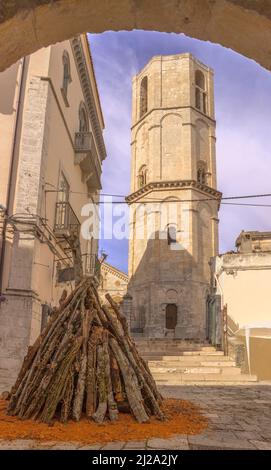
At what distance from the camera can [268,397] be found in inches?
352

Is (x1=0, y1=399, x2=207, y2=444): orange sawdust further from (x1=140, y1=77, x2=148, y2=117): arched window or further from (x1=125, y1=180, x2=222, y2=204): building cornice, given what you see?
(x1=140, y1=77, x2=148, y2=117): arched window

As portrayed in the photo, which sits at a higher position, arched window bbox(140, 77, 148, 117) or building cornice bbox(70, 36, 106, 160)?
arched window bbox(140, 77, 148, 117)

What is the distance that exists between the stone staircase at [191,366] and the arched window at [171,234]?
1397 cm

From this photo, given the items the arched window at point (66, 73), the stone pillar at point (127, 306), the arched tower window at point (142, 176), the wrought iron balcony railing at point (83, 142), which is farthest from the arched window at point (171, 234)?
the arched window at point (66, 73)

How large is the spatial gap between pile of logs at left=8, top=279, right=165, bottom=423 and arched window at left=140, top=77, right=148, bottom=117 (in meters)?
33.8

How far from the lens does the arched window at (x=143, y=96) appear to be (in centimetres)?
3775

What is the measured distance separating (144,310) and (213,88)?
2104cm

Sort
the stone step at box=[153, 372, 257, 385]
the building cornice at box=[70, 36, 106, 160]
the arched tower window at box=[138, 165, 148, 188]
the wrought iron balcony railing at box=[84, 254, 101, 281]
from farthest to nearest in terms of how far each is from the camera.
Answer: the arched tower window at box=[138, 165, 148, 188], the wrought iron balcony railing at box=[84, 254, 101, 281], the building cornice at box=[70, 36, 106, 160], the stone step at box=[153, 372, 257, 385]

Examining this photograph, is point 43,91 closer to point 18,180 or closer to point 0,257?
point 18,180

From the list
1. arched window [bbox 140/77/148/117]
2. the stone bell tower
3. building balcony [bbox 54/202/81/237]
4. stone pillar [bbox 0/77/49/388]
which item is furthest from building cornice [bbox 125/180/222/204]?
stone pillar [bbox 0/77/49/388]

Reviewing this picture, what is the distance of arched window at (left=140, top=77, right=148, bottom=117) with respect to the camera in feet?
124

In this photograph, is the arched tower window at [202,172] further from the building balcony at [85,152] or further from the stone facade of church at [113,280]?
the building balcony at [85,152]

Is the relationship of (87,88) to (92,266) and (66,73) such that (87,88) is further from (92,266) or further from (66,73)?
(92,266)
